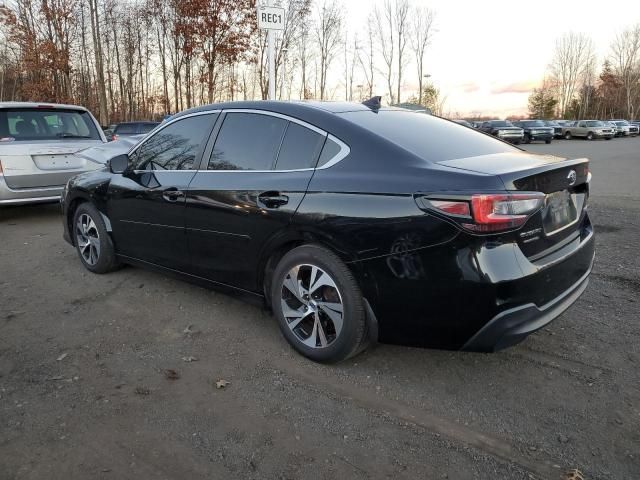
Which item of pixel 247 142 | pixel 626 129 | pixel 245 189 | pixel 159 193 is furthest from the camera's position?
pixel 626 129

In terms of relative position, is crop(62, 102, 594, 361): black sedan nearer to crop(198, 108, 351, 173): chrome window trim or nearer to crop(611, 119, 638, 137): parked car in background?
crop(198, 108, 351, 173): chrome window trim

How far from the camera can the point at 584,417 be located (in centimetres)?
258

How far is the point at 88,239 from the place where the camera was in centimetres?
506

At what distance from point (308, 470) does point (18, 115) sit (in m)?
7.41

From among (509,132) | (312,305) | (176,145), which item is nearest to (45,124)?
(176,145)

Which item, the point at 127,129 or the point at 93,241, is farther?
the point at 127,129

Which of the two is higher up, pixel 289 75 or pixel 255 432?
pixel 289 75

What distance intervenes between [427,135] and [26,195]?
20.8 feet

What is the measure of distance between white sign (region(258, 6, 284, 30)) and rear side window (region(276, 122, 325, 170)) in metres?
6.11

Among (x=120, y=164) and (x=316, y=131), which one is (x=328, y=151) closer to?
(x=316, y=131)

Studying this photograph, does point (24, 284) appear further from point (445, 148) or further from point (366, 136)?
point (445, 148)

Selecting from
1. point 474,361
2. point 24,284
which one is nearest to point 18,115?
point 24,284

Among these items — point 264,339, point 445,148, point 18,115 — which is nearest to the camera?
point 445,148

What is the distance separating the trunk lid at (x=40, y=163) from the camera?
23.4 ft
